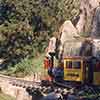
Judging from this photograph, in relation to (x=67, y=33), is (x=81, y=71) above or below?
below

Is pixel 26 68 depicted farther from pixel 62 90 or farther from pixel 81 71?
pixel 62 90

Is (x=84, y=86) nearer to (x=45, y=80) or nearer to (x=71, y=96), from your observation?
(x=71, y=96)

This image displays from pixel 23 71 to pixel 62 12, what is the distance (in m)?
9.77

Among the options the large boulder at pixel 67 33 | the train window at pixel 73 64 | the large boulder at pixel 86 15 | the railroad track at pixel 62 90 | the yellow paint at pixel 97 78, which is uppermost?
the large boulder at pixel 86 15

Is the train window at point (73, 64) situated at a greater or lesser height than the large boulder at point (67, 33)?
lesser

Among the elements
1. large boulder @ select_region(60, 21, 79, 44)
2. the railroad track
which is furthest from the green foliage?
the railroad track

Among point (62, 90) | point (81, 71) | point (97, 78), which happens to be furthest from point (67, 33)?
point (62, 90)

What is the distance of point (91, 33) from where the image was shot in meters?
44.8

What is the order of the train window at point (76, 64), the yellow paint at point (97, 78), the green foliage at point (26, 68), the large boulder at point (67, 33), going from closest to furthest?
the yellow paint at point (97, 78)
the train window at point (76, 64)
the large boulder at point (67, 33)
the green foliage at point (26, 68)

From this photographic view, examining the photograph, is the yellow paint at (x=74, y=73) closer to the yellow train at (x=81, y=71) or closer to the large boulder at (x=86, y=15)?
the yellow train at (x=81, y=71)

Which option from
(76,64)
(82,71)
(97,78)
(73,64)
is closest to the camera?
(97,78)

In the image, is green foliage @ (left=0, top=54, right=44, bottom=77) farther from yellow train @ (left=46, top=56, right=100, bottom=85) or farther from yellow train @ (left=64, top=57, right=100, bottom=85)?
yellow train @ (left=64, top=57, right=100, bottom=85)

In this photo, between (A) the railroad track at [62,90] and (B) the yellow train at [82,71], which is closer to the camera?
(A) the railroad track at [62,90]

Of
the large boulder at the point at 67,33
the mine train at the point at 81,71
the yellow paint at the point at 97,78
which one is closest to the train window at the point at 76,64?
the mine train at the point at 81,71
